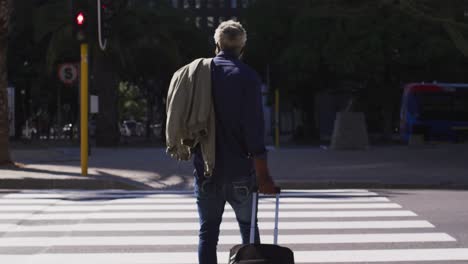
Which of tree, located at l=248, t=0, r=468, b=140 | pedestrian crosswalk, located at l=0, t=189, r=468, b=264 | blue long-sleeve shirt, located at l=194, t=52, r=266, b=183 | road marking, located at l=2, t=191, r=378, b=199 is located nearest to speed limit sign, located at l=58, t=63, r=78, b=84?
road marking, located at l=2, t=191, r=378, b=199

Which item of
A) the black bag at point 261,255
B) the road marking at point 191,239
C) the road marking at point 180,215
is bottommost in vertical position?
the road marking at point 180,215

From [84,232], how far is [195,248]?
1621mm

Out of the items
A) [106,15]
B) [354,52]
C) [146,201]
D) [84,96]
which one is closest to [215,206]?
[146,201]

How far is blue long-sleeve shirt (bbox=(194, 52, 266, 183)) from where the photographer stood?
454 cm

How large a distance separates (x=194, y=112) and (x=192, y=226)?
15.6 ft

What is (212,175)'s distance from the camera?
463 cm

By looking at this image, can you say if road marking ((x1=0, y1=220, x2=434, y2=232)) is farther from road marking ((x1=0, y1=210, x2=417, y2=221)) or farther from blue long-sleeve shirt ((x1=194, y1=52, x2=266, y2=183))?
blue long-sleeve shirt ((x1=194, y1=52, x2=266, y2=183))

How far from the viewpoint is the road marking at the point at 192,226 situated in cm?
892

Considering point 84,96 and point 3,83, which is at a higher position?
point 3,83

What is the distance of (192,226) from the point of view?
9.17m

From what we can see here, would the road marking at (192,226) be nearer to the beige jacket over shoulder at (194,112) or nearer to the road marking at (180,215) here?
the road marking at (180,215)

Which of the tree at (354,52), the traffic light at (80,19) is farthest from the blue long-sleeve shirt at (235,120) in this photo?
A: the tree at (354,52)

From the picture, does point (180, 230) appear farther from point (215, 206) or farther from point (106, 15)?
point (106, 15)

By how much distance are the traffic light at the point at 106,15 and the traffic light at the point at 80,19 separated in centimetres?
30
